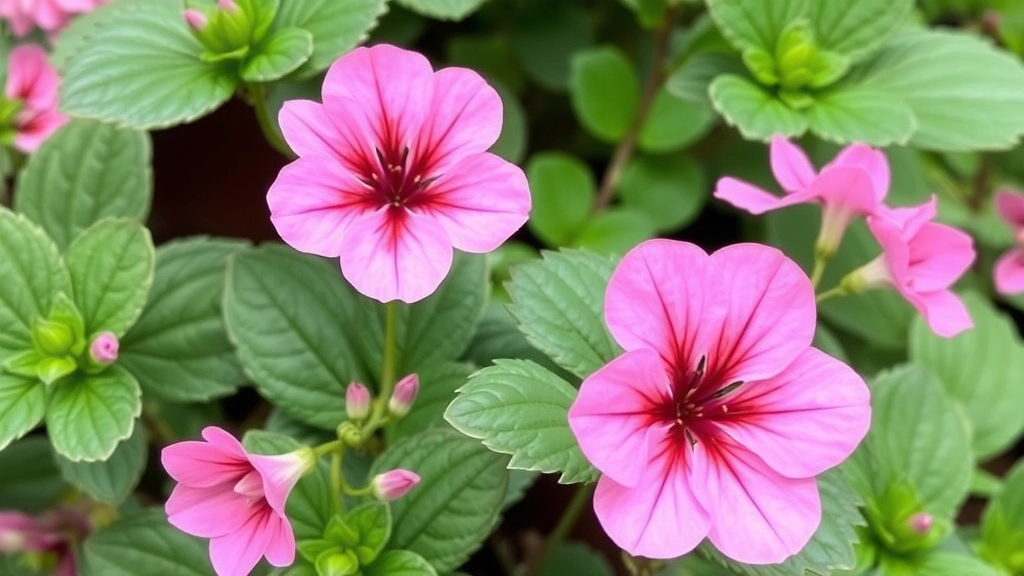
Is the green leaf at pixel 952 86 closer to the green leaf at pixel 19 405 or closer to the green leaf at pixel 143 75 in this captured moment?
the green leaf at pixel 143 75

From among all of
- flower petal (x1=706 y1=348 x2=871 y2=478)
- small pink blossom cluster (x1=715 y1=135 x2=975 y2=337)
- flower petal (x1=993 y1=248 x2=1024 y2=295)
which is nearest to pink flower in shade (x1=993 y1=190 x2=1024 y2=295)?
flower petal (x1=993 y1=248 x2=1024 y2=295)

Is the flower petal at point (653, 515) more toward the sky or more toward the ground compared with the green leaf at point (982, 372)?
more toward the sky

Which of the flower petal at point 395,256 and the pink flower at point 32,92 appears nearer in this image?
the flower petal at point 395,256

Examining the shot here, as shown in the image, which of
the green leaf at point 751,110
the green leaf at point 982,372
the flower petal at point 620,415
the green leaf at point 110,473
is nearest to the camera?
the flower petal at point 620,415

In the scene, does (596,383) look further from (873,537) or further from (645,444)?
(873,537)

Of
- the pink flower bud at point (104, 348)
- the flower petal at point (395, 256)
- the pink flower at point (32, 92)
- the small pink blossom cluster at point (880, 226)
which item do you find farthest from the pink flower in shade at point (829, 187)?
the pink flower at point (32, 92)

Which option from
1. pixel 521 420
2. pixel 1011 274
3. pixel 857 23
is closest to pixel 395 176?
pixel 521 420

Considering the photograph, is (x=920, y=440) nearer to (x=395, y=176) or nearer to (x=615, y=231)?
(x=615, y=231)
